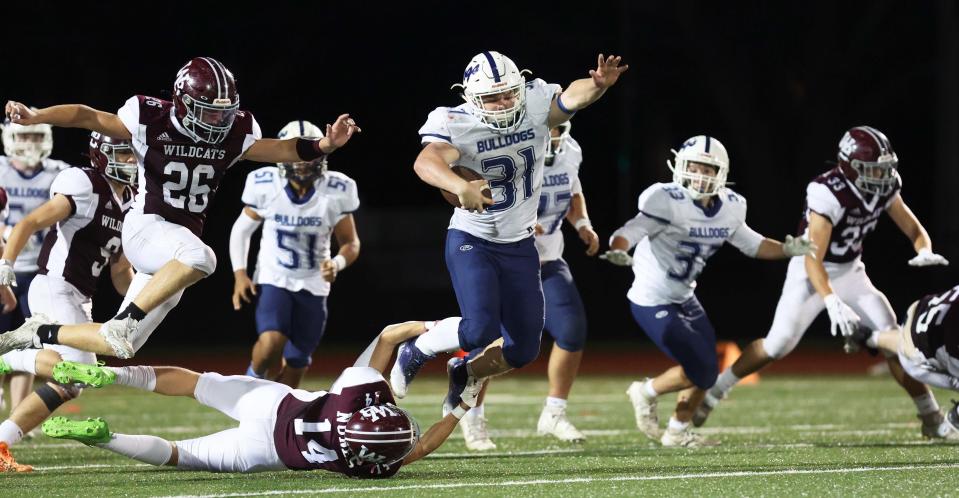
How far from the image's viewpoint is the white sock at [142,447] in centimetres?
467

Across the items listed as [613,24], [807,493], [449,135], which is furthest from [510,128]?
[613,24]

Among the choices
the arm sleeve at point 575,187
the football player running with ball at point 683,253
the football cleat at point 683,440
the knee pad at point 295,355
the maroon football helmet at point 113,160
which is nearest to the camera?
the maroon football helmet at point 113,160

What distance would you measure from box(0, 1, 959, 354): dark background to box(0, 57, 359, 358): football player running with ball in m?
9.17

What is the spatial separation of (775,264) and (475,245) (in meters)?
11.7

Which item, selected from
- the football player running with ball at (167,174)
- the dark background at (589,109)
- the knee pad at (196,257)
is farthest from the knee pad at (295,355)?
the dark background at (589,109)

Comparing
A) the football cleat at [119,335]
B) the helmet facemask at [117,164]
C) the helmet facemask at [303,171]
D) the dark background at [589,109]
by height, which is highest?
the helmet facemask at [117,164]

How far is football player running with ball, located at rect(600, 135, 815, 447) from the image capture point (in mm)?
6453

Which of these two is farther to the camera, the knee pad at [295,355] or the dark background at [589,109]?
the dark background at [589,109]

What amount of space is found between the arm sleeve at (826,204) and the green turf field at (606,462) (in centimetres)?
110

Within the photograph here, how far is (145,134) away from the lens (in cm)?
533

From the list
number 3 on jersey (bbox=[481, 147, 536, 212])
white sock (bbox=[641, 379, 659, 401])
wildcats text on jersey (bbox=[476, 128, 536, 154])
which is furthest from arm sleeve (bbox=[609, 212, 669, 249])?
wildcats text on jersey (bbox=[476, 128, 536, 154])

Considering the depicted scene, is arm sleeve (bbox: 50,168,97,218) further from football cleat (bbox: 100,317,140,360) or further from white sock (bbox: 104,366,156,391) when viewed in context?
white sock (bbox: 104,366,156,391)

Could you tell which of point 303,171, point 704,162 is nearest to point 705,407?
point 704,162

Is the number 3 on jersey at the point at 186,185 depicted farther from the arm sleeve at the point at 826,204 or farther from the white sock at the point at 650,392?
the arm sleeve at the point at 826,204
